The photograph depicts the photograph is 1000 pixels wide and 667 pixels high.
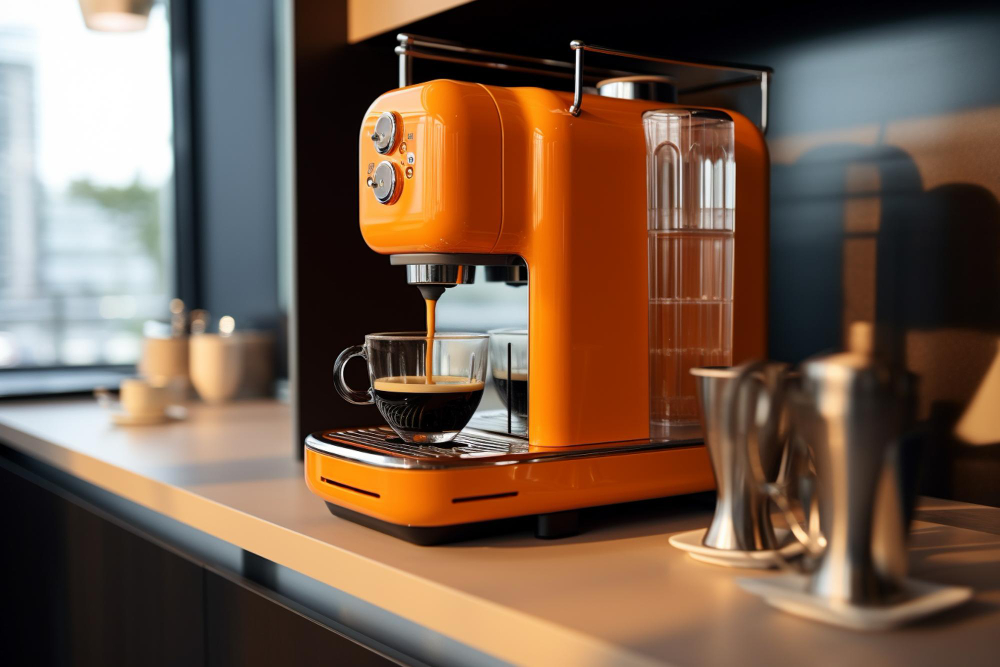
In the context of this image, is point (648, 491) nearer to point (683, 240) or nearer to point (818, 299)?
point (683, 240)

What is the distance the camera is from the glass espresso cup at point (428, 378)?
911 mm

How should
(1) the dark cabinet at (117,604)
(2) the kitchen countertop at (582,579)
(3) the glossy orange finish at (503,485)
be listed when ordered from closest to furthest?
(2) the kitchen countertop at (582,579)
(3) the glossy orange finish at (503,485)
(1) the dark cabinet at (117,604)

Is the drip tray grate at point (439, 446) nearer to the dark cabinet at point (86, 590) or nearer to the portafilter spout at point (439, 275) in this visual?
the portafilter spout at point (439, 275)

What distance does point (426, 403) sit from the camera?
90 centimetres

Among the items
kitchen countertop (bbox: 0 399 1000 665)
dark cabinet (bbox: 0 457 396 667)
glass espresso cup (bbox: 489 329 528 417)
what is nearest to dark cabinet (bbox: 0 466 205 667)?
dark cabinet (bbox: 0 457 396 667)

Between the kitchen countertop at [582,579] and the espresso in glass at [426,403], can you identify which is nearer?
the kitchen countertop at [582,579]

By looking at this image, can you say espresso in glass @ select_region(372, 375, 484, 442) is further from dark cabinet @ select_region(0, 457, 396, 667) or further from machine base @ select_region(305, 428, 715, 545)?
dark cabinet @ select_region(0, 457, 396, 667)

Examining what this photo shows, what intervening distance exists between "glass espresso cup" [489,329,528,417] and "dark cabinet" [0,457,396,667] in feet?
0.95

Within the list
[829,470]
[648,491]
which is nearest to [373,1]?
[648,491]

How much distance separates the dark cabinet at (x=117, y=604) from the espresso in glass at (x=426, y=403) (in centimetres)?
20

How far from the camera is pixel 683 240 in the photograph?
0.97 m

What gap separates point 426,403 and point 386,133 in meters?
0.26

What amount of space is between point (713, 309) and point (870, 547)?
0.39 metres

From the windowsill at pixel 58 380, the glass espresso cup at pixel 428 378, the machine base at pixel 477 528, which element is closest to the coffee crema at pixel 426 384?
the glass espresso cup at pixel 428 378
